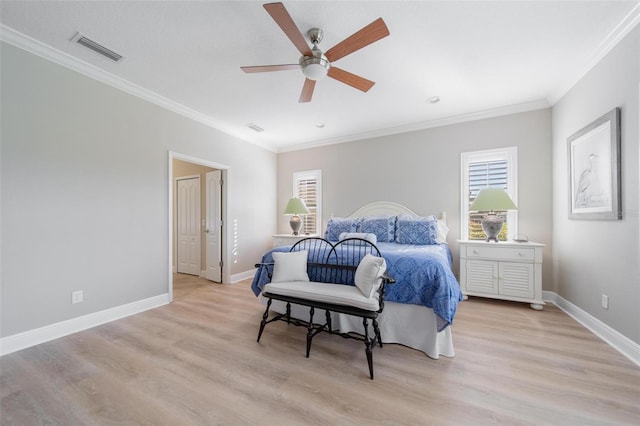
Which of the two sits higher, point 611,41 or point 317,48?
point 611,41

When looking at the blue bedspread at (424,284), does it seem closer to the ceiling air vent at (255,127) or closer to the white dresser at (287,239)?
the white dresser at (287,239)

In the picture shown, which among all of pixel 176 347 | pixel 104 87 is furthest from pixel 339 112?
pixel 176 347

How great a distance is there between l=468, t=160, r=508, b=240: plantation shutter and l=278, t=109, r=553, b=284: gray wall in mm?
183

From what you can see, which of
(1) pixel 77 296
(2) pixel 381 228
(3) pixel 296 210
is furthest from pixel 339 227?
(1) pixel 77 296

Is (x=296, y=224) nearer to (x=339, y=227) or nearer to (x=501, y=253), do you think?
(x=339, y=227)

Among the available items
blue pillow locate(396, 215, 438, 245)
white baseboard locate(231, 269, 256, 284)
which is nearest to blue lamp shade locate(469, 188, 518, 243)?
blue pillow locate(396, 215, 438, 245)

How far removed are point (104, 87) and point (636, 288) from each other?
17.9 ft

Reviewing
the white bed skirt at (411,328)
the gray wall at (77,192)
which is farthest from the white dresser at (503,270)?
the gray wall at (77,192)

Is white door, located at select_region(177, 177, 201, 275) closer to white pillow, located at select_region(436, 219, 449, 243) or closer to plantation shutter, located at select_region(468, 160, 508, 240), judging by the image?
white pillow, located at select_region(436, 219, 449, 243)

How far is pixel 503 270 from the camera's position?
3.36m

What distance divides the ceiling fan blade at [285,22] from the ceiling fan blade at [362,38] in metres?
0.24

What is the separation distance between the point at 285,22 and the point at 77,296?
10.7 ft

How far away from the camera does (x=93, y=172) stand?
2.78 meters

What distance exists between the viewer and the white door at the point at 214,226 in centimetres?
458
